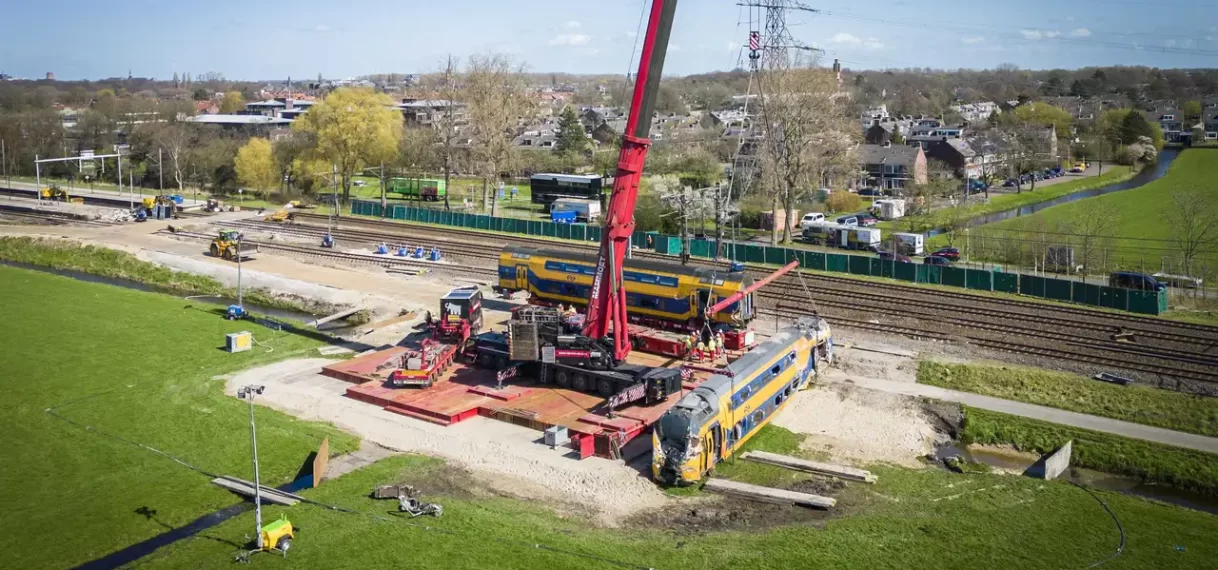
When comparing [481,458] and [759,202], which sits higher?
[759,202]

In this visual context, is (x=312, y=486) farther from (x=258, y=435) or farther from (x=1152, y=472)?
(x=1152, y=472)

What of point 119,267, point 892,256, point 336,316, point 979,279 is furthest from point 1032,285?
point 119,267

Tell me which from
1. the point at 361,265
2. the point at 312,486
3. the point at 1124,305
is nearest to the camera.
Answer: the point at 312,486

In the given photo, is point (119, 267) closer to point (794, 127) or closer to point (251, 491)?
point (251, 491)

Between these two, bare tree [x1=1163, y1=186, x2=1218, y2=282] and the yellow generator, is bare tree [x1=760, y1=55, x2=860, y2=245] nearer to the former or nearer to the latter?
bare tree [x1=1163, y1=186, x2=1218, y2=282]

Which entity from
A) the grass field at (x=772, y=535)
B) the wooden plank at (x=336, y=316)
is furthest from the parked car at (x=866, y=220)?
the grass field at (x=772, y=535)

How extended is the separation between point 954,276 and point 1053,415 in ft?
67.2

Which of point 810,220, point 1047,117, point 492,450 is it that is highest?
point 1047,117

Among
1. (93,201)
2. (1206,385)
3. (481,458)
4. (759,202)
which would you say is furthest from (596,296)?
(93,201)

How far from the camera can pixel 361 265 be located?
2422 inches

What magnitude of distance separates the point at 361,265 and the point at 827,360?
34.4 metres

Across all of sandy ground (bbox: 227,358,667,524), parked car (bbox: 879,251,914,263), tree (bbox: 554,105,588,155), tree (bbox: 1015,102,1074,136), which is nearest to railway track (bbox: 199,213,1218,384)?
parked car (bbox: 879,251,914,263)

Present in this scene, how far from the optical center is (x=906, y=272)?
5384 centimetres

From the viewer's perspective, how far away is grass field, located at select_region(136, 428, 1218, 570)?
21516 millimetres
